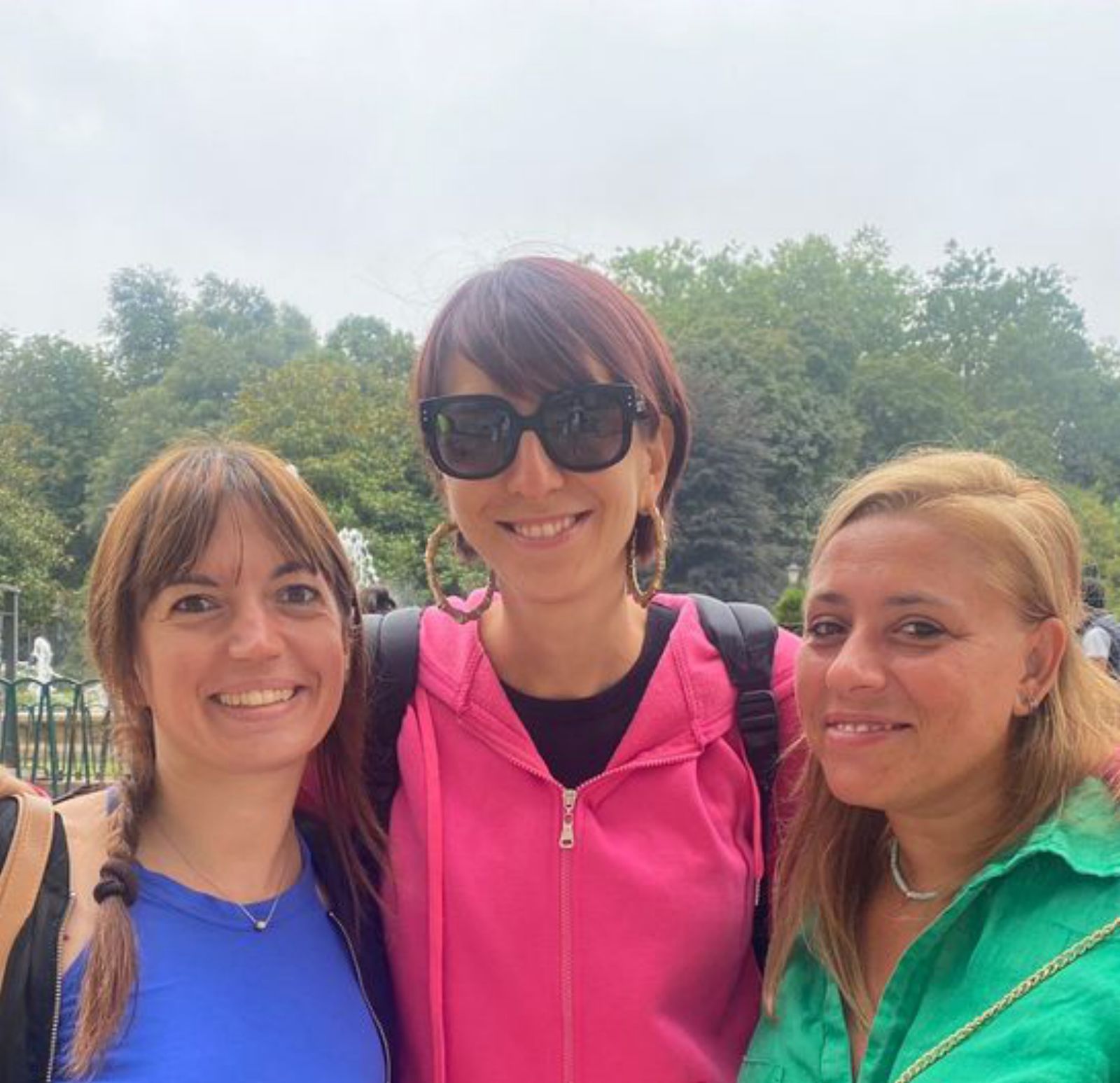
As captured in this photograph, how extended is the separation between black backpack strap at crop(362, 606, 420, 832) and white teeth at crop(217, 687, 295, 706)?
1.05 feet

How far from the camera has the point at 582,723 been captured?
7.75ft

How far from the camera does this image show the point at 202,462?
7.14ft

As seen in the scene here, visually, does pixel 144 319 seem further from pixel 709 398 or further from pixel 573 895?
pixel 573 895

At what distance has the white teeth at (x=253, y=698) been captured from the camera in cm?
211

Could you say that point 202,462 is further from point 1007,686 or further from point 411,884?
point 1007,686

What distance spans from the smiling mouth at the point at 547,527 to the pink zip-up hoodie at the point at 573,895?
0.31 meters

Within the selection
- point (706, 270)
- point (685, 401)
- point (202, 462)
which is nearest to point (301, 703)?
point (202, 462)

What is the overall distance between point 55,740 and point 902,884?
8849 millimetres

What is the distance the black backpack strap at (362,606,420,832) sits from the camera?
7.86ft

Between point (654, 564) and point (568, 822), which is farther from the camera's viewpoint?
point (654, 564)

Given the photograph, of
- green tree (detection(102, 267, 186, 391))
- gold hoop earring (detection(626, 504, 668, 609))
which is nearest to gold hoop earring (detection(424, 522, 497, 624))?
gold hoop earring (detection(626, 504, 668, 609))

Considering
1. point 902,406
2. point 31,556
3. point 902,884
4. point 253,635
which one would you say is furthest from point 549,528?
point 902,406

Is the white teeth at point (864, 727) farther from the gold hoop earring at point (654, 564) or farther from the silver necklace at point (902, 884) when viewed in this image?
the gold hoop earring at point (654, 564)

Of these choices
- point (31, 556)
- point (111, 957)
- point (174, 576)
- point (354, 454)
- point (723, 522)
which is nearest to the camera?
point (111, 957)
